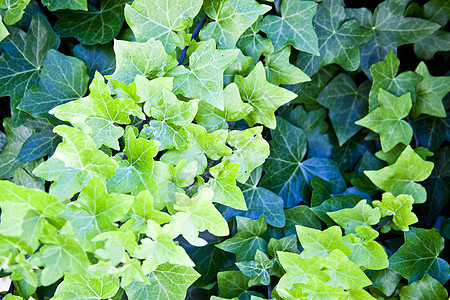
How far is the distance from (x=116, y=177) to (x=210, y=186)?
0.59ft

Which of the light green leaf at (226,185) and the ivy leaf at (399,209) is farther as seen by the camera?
the ivy leaf at (399,209)

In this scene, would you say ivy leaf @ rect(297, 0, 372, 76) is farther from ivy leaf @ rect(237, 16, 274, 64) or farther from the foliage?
ivy leaf @ rect(237, 16, 274, 64)

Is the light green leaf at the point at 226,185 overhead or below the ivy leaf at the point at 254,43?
below

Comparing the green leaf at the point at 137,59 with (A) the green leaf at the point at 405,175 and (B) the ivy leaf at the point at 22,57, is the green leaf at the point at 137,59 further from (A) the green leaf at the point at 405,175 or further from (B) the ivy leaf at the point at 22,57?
(A) the green leaf at the point at 405,175

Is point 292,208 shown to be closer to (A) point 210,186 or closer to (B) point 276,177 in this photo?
(B) point 276,177

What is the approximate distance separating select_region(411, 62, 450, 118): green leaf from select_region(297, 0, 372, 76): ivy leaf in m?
0.19

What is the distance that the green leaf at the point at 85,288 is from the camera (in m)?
0.74

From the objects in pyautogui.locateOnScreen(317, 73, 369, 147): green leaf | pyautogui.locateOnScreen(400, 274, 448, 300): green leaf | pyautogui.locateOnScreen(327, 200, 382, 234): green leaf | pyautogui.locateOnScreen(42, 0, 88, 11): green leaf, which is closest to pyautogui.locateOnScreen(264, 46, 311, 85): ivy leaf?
pyautogui.locateOnScreen(317, 73, 369, 147): green leaf

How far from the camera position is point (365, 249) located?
0.85 m

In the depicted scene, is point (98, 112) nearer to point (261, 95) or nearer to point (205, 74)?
point (205, 74)

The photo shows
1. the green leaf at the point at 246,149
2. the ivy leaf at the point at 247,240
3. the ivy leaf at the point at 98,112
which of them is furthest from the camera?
the ivy leaf at the point at 247,240

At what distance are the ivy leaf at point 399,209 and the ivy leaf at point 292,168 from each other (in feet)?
0.60

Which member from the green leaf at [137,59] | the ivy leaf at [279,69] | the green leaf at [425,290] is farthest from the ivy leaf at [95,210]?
the green leaf at [425,290]

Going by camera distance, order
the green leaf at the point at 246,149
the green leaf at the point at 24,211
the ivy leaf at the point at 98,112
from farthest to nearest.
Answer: the green leaf at the point at 246,149
the ivy leaf at the point at 98,112
the green leaf at the point at 24,211
